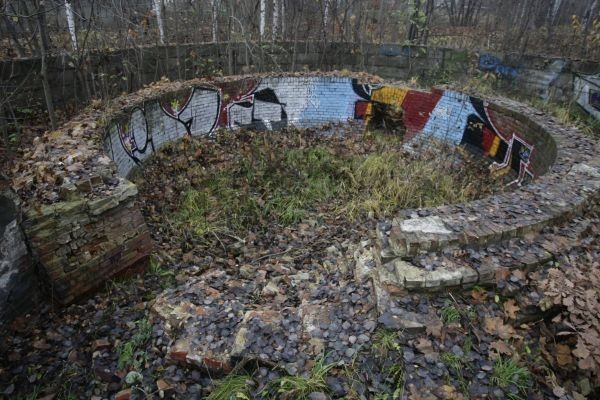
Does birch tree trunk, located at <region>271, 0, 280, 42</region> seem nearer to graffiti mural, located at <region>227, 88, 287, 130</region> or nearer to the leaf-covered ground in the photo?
graffiti mural, located at <region>227, 88, 287, 130</region>

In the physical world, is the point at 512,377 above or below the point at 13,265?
below

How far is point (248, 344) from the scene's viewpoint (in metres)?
3.26

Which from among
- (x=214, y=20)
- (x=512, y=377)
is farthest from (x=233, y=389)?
(x=214, y=20)

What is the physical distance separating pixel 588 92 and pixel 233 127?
349 inches

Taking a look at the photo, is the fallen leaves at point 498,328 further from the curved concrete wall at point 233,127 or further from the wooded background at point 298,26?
the wooded background at point 298,26

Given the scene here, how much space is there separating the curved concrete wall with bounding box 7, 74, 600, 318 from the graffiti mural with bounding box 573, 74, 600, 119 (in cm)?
300

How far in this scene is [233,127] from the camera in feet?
30.3

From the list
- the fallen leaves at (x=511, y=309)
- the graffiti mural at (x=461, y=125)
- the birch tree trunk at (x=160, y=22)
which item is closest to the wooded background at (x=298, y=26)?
the birch tree trunk at (x=160, y=22)

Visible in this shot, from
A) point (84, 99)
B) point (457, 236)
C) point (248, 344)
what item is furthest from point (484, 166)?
point (84, 99)

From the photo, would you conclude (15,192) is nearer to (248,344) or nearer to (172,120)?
(248,344)

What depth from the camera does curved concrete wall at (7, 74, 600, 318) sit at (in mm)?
3971

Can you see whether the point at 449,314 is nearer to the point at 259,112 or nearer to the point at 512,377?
the point at 512,377

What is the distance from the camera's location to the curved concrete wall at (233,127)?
3.97 m

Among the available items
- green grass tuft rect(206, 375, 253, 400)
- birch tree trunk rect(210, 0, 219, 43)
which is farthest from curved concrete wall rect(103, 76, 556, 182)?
green grass tuft rect(206, 375, 253, 400)
